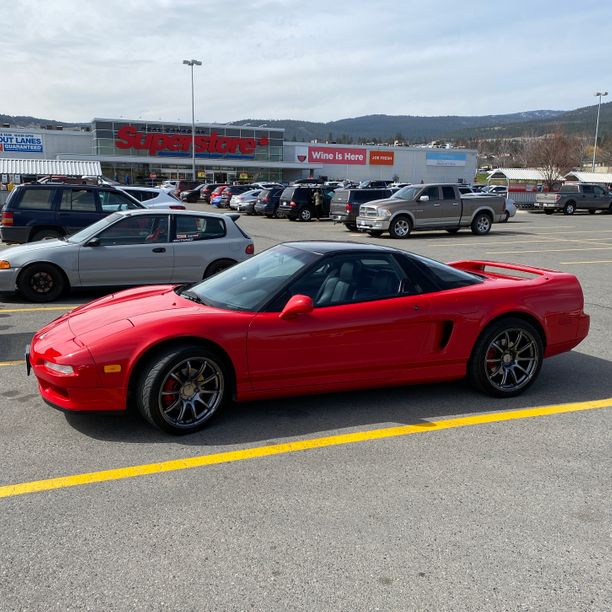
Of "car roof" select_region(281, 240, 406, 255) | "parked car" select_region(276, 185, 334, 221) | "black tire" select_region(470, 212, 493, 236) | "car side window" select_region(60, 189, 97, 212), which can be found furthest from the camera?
"parked car" select_region(276, 185, 334, 221)

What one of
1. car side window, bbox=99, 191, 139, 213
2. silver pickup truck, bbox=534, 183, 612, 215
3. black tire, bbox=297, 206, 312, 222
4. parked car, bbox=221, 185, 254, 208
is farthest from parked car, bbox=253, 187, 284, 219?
car side window, bbox=99, 191, 139, 213

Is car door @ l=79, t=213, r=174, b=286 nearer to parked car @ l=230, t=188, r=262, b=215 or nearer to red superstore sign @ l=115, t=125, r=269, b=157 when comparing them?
parked car @ l=230, t=188, r=262, b=215

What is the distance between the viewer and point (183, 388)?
4242 mm

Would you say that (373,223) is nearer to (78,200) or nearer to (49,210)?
(78,200)

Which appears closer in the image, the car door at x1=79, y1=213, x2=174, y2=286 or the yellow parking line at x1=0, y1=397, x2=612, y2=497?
the yellow parking line at x1=0, y1=397, x2=612, y2=497

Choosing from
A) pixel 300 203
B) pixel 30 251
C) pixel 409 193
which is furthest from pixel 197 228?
pixel 300 203

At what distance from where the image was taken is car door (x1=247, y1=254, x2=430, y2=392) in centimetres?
441

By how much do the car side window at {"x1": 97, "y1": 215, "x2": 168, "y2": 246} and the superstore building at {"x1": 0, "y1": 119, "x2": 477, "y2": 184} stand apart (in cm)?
5440

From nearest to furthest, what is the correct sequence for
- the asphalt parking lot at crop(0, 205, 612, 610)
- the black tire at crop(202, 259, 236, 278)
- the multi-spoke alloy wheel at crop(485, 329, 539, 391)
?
the asphalt parking lot at crop(0, 205, 612, 610), the multi-spoke alloy wheel at crop(485, 329, 539, 391), the black tire at crop(202, 259, 236, 278)

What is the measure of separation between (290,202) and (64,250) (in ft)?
71.1

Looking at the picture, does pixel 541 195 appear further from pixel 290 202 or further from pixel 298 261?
pixel 298 261

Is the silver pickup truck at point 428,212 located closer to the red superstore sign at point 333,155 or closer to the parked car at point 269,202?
the parked car at point 269,202

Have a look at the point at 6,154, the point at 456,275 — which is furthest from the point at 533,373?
the point at 6,154

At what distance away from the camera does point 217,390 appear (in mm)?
4363
